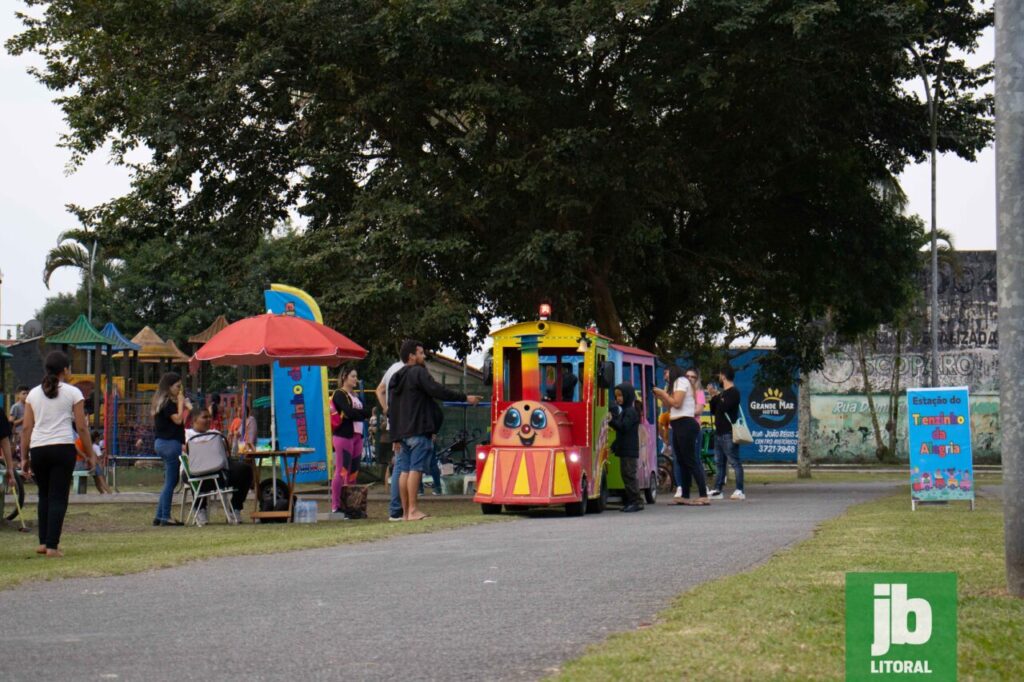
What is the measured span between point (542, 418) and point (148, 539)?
16.7 ft

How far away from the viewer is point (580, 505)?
61.8ft

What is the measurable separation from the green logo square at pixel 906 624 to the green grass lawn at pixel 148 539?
7735 millimetres

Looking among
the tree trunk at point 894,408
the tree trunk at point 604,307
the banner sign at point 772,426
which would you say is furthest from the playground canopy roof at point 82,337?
the tree trunk at point 894,408

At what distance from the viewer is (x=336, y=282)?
24578 millimetres

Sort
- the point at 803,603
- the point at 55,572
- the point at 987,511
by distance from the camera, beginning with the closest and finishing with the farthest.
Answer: the point at 803,603 → the point at 55,572 → the point at 987,511

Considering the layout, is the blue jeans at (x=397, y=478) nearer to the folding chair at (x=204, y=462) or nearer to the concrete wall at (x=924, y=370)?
the folding chair at (x=204, y=462)

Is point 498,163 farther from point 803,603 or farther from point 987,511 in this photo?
point 803,603

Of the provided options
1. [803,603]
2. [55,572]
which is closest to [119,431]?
[55,572]

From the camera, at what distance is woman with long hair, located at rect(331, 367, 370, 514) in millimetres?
19203

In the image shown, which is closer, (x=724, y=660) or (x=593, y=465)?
(x=724, y=660)

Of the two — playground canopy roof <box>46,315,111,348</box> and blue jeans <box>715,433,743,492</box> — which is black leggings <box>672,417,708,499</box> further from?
playground canopy roof <box>46,315,111,348</box>

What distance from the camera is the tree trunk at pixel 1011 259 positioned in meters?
9.05

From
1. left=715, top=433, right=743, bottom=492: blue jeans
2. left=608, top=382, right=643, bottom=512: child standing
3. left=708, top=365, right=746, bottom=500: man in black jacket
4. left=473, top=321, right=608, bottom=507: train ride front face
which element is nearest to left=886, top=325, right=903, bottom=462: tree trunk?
left=715, top=433, right=743, bottom=492: blue jeans

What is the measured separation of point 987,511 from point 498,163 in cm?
998
